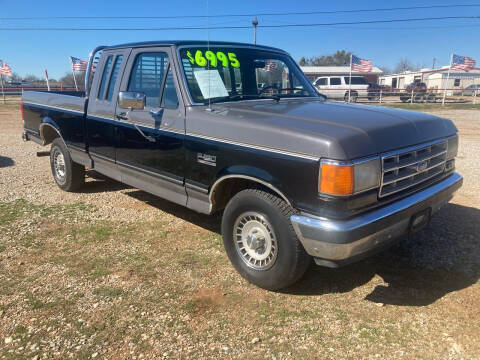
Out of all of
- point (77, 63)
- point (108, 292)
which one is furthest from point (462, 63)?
point (108, 292)

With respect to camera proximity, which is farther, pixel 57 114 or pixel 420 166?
pixel 57 114

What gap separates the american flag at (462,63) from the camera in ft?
80.9

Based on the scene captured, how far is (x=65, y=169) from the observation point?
5.95m

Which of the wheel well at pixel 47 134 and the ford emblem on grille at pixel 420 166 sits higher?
the ford emblem on grille at pixel 420 166

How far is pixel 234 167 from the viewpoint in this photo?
3225mm

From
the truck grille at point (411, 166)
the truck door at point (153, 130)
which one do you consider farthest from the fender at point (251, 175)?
the truck grille at point (411, 166)

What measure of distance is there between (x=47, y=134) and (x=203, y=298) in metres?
4.53

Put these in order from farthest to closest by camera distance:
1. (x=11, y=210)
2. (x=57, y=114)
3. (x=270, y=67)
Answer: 1. (x=57, y=114)
2. (x=11, y=210)
3. (x=270, y=67)

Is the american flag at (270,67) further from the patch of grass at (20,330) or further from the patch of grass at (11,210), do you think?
the patch of grass at (11,210)

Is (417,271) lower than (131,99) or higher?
lower

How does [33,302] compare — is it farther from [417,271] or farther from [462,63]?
[462,63]

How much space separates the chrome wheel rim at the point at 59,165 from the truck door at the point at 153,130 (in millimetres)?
1921

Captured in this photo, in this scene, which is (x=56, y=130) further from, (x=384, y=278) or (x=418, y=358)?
(x=418, y=358)

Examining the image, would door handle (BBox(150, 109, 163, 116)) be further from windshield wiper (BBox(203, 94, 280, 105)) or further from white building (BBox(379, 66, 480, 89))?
white building (BBox(379, 66, 480, 89))
